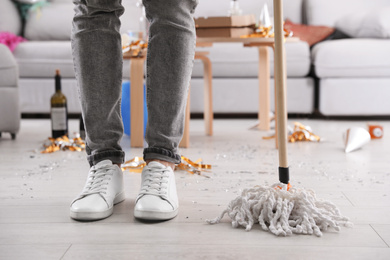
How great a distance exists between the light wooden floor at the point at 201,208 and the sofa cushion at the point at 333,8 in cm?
166

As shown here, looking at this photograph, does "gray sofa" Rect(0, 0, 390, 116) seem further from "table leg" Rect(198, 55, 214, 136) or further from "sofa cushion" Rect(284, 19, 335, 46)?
"table leg" Rect(198, 55, 214, 136)

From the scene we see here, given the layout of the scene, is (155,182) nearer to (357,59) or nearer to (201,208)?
(201,208)

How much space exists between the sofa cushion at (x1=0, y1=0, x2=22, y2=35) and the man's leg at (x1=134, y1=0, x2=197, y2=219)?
2594 mm

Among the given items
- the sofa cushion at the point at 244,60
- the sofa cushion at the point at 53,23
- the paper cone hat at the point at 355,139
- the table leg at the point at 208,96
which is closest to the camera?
the paper cone hat at the point at 355,139

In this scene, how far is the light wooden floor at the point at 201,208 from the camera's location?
0.87 m

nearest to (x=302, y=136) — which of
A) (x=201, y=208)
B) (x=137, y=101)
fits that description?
(x=137, y=101)

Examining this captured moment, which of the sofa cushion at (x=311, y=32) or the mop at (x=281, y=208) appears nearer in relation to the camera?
the mop at (x=281, y=208)

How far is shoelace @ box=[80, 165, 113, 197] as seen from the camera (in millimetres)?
1079

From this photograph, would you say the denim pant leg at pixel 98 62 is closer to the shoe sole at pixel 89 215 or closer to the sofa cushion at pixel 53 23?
the shoe sole at pixel 89 215

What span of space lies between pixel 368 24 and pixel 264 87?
1.02 metres

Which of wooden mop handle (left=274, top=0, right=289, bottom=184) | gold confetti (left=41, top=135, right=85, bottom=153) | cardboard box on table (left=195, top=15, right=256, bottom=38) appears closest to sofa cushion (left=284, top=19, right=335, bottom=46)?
cardboard box on table (left=195, top=15, right=256, bottom=38)

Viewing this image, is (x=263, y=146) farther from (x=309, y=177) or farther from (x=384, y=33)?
(x=384, y=33)

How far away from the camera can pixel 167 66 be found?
1067 millimetres

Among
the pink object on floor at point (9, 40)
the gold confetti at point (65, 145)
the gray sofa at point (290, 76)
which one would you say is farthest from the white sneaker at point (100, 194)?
the pink object on floor at point (9, 40)
